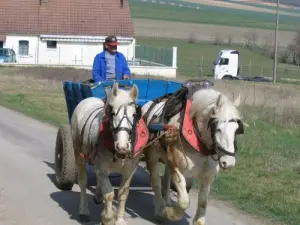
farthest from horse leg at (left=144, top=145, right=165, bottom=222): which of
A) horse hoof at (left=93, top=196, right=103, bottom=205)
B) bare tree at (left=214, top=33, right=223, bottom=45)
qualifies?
bare tree at (left=214, top=33, right=223, bottom=45)

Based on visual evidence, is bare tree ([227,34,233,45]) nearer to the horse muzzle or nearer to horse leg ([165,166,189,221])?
horse leg ([165,166,189,221])

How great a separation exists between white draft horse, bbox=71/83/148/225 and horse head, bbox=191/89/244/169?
0.72 metres

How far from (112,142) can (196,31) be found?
339ft

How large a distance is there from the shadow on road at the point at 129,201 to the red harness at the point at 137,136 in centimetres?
130

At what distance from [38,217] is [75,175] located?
62.2 inches

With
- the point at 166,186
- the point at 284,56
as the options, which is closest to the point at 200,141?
the point at 166,186

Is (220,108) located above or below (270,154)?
above

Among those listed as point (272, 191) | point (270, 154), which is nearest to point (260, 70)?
point (270, 154)

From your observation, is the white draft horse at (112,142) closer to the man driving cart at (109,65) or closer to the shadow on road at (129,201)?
the shadow on road at (129,201)

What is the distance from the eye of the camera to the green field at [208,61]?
220 ft

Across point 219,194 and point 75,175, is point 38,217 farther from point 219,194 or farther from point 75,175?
point 219,194

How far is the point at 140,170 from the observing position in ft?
43.1

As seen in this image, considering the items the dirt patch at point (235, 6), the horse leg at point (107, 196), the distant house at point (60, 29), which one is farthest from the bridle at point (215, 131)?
the dirt patch at point (235, 6)

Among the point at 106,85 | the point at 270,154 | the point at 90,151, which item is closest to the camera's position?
the point at 90,151
